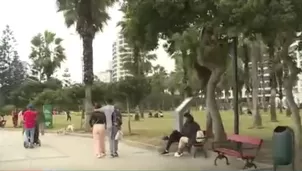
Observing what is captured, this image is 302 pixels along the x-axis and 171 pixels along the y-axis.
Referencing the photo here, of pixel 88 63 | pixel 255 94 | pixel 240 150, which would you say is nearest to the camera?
pixel 240 150

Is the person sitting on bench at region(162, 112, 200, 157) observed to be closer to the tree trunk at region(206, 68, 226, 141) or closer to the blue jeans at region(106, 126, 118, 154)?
the blue jeans at region(106, 126, 118, 154)

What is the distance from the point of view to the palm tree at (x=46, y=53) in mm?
60656

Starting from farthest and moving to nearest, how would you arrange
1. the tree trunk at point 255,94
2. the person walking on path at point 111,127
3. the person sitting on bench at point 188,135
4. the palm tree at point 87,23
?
the tree trunk at point 255,94 < the palm tree at point 87,23 < the person walking on path at point 111,127 < the person sitting on bench at point 188,135

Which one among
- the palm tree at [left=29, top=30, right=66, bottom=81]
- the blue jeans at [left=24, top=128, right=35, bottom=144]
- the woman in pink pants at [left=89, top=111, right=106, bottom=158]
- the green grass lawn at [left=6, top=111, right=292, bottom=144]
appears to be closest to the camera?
the woman in pink pants at [left=89, top=111, right=106, bottom=158]

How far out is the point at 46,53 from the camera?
61.3m

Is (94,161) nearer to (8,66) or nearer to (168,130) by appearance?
(168,130)

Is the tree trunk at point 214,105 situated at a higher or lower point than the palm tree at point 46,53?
lower

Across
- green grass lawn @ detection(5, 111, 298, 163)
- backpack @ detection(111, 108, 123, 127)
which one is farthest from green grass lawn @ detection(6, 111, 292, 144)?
backpack @ detection(111, 108, 123, 127)

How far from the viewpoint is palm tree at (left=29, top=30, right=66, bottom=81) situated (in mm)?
60656

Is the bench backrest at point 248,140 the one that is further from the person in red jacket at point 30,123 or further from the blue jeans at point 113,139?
the person in red jacket at point 30,123

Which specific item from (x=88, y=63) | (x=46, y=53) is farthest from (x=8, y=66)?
(x=88, y=63)

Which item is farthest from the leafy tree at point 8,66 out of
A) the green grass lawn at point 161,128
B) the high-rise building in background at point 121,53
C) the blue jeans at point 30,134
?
the blue jeans at point 30,134

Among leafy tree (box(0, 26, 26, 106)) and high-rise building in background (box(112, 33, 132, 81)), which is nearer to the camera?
high-rise building in background (box(112, 33, 132, 81))

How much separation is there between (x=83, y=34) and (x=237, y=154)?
56.5ft
